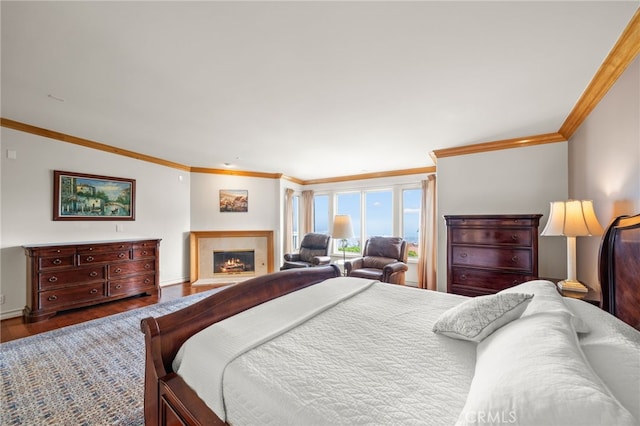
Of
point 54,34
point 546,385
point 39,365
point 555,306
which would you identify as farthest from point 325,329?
point 39,365

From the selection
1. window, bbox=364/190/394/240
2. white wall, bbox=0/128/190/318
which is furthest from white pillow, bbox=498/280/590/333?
white wall, bbox=0/128/190/318

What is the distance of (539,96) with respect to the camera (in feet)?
7.71

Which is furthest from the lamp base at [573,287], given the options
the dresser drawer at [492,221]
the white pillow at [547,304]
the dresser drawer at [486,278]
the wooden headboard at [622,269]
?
the white pillow at [547,304]

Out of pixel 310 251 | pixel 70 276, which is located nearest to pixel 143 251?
pixel 70 276

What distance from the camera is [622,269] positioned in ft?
4.93

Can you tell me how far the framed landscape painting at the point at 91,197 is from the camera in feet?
12.0

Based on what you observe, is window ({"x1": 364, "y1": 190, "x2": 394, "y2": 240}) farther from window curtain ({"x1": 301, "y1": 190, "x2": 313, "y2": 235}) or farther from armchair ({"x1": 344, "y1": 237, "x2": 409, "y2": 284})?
window curtain ({"x1": 301, "y1": 190, "x2": 313, "y2": 235})

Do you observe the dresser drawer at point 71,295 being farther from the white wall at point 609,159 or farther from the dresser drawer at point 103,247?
the white wall at point 609,159

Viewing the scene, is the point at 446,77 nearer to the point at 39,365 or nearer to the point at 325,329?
the point at 325,329

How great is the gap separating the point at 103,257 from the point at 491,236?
516 centimetres

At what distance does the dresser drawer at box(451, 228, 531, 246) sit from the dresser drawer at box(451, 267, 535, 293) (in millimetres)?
346

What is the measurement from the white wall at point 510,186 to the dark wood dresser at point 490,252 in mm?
732

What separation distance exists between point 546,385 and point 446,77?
6.93 feet

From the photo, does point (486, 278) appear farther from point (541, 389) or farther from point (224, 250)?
point (224, 250)
